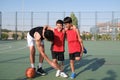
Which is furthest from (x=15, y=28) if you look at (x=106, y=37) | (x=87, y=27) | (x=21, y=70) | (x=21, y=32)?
(x=21, y=70)

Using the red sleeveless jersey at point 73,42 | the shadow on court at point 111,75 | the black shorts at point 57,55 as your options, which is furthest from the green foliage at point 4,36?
the shadow on court at point 111,75

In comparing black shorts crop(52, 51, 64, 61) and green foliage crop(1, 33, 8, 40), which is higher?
black shorts crop(52, 51, 64, 61)

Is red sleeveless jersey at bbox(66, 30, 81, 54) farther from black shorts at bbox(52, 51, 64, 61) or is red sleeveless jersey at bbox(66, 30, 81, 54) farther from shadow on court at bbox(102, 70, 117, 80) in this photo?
shadow on court at bbox(102, 70, 117, 80)

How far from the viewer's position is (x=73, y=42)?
6.68 meters

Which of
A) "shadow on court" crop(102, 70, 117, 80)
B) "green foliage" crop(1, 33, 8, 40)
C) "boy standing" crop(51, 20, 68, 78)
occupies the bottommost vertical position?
"green foliage" crop(1, 33, 8, 40)

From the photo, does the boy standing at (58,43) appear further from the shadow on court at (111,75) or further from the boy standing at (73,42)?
the shadow on court at (111,75)

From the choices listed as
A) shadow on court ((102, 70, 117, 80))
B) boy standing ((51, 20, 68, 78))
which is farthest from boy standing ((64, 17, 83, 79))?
shadow on court ((102, 70, 117, 80))

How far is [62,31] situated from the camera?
6.71 metres

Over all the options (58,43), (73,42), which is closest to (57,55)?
(58,43)

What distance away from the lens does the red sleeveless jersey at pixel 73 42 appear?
21.7ft

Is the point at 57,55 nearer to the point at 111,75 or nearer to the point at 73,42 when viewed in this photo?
the point at 73,42

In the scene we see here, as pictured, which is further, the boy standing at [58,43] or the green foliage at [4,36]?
the green foliage at [4,36]

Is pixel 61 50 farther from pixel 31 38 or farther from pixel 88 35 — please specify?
pixel 88 35

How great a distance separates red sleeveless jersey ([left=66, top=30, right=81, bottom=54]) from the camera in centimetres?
661
